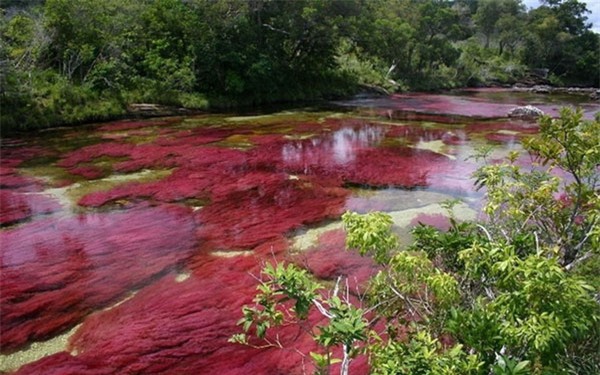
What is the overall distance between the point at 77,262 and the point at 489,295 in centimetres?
569

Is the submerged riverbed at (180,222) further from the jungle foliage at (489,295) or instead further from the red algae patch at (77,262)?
the jungle foliage at (489,295)

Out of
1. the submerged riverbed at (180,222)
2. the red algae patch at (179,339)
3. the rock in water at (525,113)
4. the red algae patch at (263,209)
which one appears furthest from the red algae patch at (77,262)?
the rock in water at (525,113)

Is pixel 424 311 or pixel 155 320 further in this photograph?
pixel 155 320

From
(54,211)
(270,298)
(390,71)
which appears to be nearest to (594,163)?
(270,298)

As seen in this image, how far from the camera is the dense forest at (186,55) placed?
696 inches

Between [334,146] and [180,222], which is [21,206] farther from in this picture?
[334,146]

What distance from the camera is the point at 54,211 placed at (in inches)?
343

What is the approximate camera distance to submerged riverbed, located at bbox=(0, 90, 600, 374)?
4840 millimetres

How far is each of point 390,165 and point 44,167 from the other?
9.16 metres

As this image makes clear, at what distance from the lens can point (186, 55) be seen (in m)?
22.8

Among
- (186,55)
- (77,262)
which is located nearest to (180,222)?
(77,262)

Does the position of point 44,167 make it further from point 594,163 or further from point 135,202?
point 594,163

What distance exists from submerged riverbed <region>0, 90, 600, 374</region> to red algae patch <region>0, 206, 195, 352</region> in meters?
0.03

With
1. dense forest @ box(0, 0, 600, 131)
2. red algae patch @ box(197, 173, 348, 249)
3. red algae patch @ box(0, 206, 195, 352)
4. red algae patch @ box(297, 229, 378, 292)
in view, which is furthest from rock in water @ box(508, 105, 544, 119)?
red algae patch @ box(0, 206, 195, 352)
